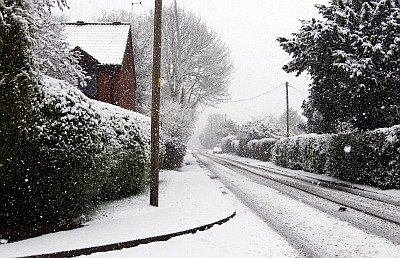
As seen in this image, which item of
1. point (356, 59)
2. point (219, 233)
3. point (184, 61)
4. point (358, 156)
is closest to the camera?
point (219, 233)

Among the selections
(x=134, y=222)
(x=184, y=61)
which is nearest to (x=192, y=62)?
(x=184, y=61)

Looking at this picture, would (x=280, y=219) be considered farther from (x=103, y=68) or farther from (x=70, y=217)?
(x=103, y=68)

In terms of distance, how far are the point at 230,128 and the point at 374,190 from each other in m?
69.3

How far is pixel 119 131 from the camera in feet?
31.1

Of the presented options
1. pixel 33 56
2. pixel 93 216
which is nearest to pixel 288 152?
pixel 93 216

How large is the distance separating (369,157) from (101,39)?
62.9 feet

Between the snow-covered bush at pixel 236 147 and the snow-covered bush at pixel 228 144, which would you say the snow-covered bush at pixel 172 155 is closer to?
the snow-covered bush at pixel 236 147

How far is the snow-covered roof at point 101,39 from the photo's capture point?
24.0 m

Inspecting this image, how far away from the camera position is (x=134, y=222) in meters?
7.46

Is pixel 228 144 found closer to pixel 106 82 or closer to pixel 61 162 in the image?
pixel 106 82

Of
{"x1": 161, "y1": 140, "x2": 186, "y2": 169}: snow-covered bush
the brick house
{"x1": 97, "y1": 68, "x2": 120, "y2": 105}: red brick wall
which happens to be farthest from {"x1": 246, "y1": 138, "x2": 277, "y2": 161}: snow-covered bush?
{"x1": 97, "y1": 68, "x2": 120, "y2": 105}: red brick wall

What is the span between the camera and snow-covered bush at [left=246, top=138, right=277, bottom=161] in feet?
127

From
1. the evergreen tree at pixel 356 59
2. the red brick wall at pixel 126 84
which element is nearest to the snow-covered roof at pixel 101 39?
the red brick wall at pixel 126 84

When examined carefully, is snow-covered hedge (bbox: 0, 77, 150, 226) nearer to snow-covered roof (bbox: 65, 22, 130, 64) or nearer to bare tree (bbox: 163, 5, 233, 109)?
snow-covered roof (bbox: 65, 22, 130, 64)
